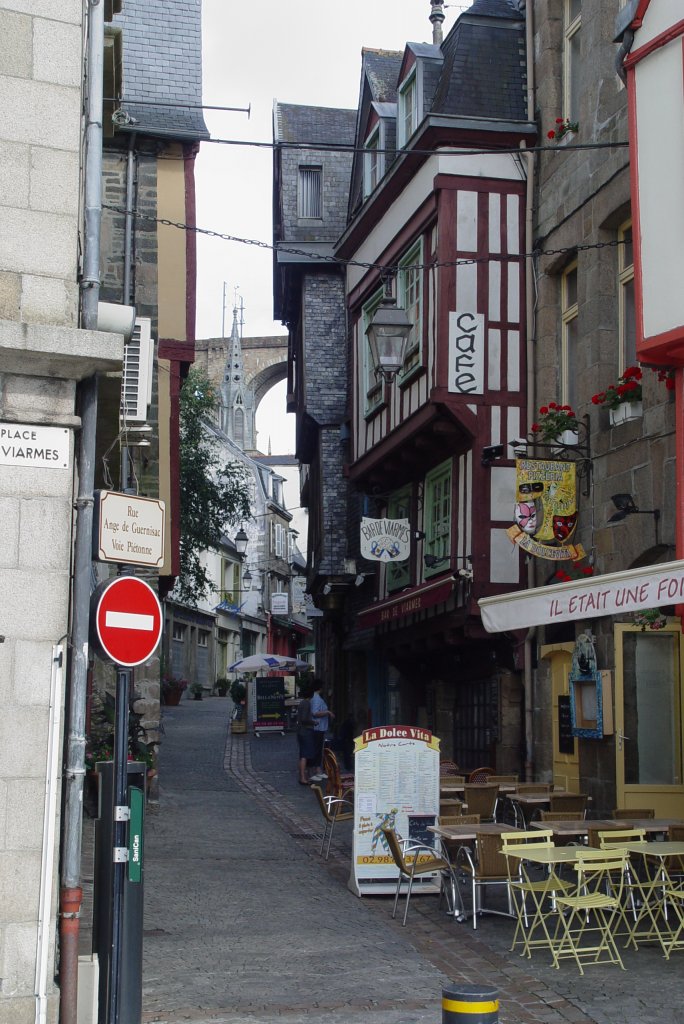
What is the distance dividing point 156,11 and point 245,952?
1472cm

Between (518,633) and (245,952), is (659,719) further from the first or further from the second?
(245,952)

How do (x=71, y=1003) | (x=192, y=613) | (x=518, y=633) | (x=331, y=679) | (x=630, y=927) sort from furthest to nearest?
(x=192, y=613) → (x=331, y=679) → (x=518, y=633) → (x=630, y=927) → (x=71, y=1003)

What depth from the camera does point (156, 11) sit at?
19.3m

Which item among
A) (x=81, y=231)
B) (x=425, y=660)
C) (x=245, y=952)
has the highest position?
(x=81, y=231)

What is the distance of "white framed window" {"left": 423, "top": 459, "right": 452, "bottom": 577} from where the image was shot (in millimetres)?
17078

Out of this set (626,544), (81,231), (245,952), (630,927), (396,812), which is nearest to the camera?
(81,231)

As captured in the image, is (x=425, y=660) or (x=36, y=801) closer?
(x=36, y=801)

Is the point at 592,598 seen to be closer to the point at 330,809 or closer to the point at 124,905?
the point at 124,905

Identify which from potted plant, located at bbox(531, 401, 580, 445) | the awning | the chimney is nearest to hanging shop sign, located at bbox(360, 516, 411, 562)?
potted plant, located at bbox(531, 401, 580, 445)

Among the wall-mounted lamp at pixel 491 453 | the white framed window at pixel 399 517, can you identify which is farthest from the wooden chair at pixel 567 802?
the white framed window at pixel 399 517

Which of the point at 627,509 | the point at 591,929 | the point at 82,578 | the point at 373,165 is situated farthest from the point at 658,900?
the point at 373,165

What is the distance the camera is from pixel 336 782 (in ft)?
46.0

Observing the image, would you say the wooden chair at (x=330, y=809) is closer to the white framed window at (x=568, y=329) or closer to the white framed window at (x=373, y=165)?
the white framed window at (x=568, y=329)

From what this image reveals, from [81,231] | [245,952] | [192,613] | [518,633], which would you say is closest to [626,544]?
[518,633]
